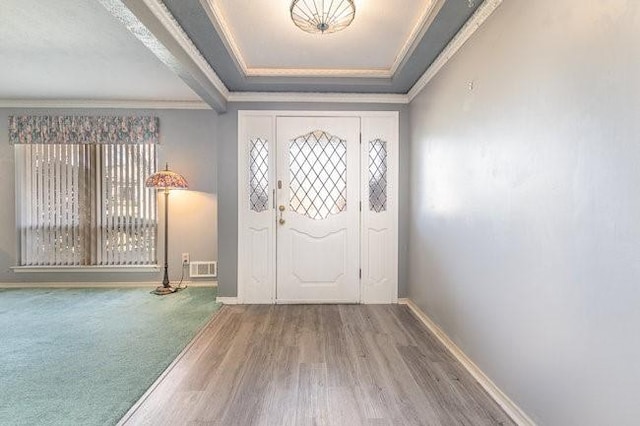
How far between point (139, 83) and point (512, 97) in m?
3.57

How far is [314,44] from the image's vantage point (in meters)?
2.67

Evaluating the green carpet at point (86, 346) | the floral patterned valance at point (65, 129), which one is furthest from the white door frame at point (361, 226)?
the floral patterned valance at point (65, 129)

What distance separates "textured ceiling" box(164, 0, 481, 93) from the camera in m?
2.13

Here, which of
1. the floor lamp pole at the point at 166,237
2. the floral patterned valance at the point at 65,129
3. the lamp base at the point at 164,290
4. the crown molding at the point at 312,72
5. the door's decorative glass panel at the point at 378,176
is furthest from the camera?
the floral patterned valance at the point at 65,129

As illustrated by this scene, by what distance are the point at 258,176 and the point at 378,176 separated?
1.34 m

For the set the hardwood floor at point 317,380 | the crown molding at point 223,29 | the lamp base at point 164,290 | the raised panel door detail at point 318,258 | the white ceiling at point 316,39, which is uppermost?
the white ceiling at point 316,39

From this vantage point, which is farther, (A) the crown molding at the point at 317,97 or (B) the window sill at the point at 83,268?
(B) the window sill at the point at 83,268

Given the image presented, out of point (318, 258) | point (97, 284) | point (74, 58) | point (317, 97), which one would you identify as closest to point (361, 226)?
point (318, 258)

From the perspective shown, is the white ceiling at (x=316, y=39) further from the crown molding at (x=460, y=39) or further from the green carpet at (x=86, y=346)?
the green carpet at (x=86, y=346)

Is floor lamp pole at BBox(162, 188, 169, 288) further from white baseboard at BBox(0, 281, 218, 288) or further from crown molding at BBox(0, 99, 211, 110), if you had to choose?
crown molding at BBox(0, 99, 211, 110)

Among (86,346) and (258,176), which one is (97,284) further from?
(258,176)

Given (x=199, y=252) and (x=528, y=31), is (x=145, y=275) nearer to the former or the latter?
(x=199, y=252)

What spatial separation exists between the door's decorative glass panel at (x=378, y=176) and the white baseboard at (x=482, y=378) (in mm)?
1234

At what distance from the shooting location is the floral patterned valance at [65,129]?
4.09 m
